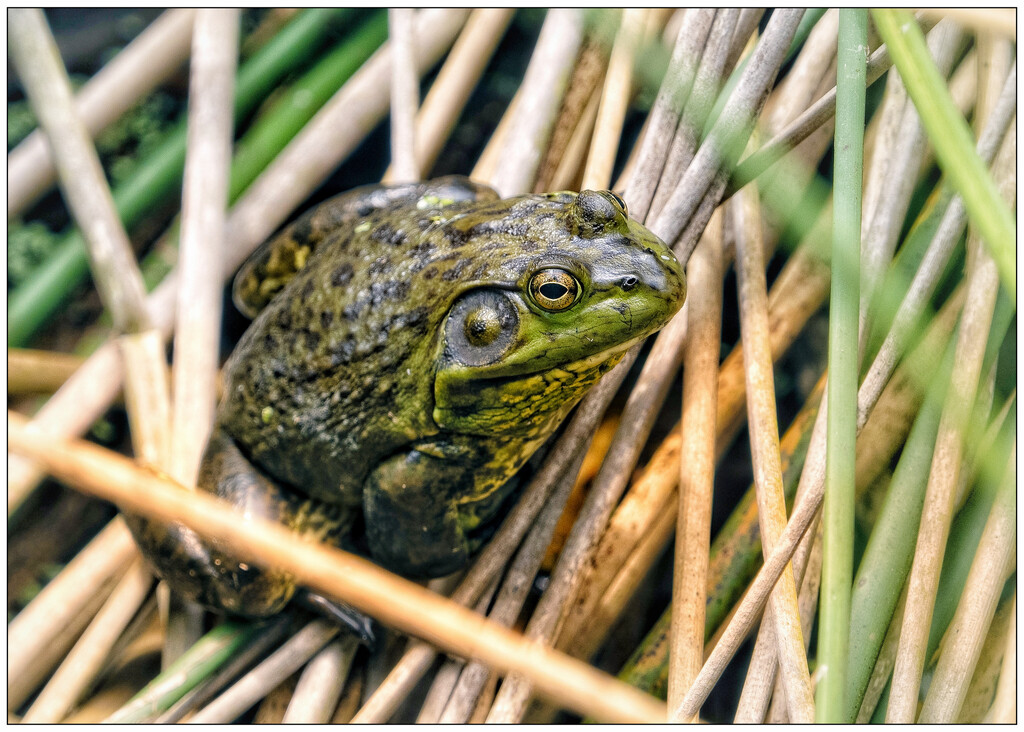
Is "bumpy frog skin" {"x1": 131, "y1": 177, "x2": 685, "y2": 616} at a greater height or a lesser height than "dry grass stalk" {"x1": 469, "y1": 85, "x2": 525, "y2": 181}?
lesser

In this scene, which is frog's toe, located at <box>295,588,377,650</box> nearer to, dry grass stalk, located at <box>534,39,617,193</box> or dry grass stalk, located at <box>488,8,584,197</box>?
dry grass stalk, located at <box>488,8,584,197</box>

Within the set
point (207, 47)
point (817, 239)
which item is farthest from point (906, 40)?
point (207, 47)

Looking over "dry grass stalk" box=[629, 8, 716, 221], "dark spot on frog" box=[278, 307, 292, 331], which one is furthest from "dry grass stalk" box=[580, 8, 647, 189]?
"dark spot on frog" box=[278, 307, 292, 331]

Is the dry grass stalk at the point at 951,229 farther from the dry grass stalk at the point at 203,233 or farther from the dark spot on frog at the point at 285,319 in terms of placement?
the dry grass stalk at the point at 203,233

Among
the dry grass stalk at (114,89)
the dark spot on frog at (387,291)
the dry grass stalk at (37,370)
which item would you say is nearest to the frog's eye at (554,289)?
the dark spot on frog at (387,291)

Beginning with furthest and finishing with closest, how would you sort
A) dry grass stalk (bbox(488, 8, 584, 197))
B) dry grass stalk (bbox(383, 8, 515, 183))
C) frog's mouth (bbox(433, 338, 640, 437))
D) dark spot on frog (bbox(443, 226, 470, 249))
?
dry grass stalk (bbox(383, 8, 515, 183)) < dry grass stalk (bbox(488, 8, 584, 197)) < dark spot on frog (bbox(443, 226, 470, 249)) < frog's mouth (bbox(433, 338, 640, 437))

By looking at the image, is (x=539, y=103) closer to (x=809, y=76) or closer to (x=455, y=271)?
(x=809, y=76)

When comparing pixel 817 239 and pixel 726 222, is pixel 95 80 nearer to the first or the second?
pixel 726 222
